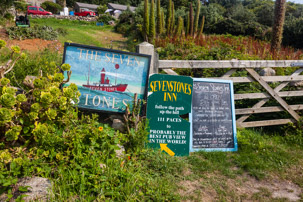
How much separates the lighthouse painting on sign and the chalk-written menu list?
104cm

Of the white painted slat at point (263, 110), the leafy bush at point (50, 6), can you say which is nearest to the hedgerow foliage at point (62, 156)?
the white painted slat at point (263, 110)

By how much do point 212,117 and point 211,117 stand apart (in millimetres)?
19

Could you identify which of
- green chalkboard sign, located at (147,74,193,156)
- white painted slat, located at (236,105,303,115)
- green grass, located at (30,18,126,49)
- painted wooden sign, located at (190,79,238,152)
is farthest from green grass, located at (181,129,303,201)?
green grass, located at (30,18,126,49)

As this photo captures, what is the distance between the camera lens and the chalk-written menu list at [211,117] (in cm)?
425

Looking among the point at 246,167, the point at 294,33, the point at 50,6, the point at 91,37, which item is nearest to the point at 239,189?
the point at 246,167

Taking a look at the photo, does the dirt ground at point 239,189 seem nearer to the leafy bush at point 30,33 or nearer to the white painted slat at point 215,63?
the white painted slat at point 215,63

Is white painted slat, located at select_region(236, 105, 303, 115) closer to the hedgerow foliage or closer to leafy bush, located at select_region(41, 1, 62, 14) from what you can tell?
the hedgerow foliage

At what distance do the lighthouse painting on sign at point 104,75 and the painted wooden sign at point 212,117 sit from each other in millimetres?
1039

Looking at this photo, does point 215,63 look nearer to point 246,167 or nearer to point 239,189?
point 246,167

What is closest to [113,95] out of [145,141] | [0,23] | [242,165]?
[145,141]

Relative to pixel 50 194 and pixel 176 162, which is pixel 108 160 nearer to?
pixel 50 194

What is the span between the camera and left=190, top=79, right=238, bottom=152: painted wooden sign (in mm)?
4242

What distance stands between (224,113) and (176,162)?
1451 mm

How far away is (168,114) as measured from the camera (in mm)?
3998
